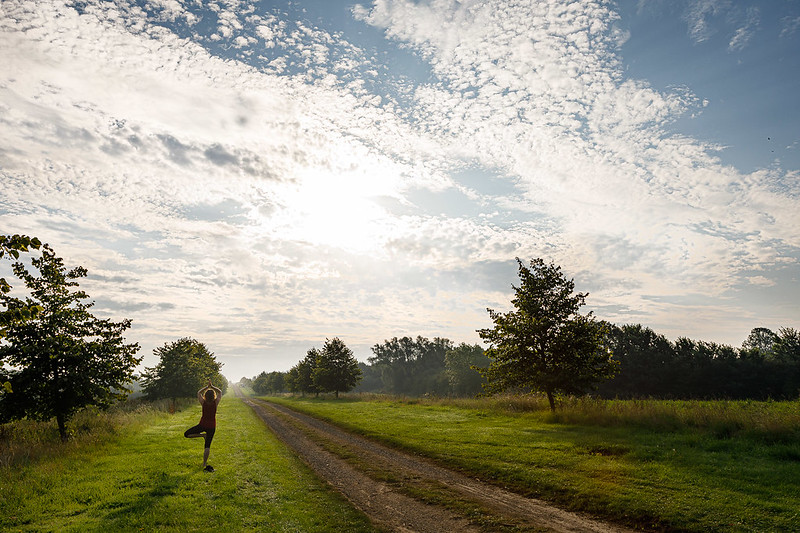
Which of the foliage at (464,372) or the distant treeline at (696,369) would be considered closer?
the distant treeline at (696,369)

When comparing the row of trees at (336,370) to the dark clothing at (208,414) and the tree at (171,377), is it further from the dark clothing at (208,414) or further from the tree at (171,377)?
the dark clothing at (208,414)

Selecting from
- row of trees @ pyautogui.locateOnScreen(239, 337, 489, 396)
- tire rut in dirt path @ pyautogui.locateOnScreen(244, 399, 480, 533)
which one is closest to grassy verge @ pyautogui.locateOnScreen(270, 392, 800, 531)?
tire rut in dirt path @ pyautogui.locateOnScreen(244, 399, 480, 533)

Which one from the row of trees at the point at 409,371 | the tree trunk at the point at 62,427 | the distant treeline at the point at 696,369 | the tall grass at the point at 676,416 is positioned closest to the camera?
the tall grass at the point at 676,416

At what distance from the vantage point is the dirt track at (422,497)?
8.59 metres

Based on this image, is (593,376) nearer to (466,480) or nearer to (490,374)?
(490,374)

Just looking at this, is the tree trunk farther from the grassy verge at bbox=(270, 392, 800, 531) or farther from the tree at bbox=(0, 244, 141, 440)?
the grassy verge at bbox=(270, 392, 800, 531)

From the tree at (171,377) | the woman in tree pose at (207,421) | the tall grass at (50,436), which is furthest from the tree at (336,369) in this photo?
the woman in tree pose at (207,421)

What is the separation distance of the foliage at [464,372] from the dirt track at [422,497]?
3251 inches

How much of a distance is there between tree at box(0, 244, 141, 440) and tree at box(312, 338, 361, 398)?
43819mm

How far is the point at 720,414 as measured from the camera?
54.1 ft

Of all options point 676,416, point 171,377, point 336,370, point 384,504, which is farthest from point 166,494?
point 336,370

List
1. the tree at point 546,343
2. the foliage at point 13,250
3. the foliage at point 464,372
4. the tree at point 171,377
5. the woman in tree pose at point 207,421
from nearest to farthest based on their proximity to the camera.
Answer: the foliage at point 13,250 < the woman in tree pose at point 207,421 < the tree at point 546,343 < the tree at point 171,377 < the foliage at point 464,372

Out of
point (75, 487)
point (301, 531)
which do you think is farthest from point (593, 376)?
point (75, 487)

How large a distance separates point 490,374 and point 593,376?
227 inches
